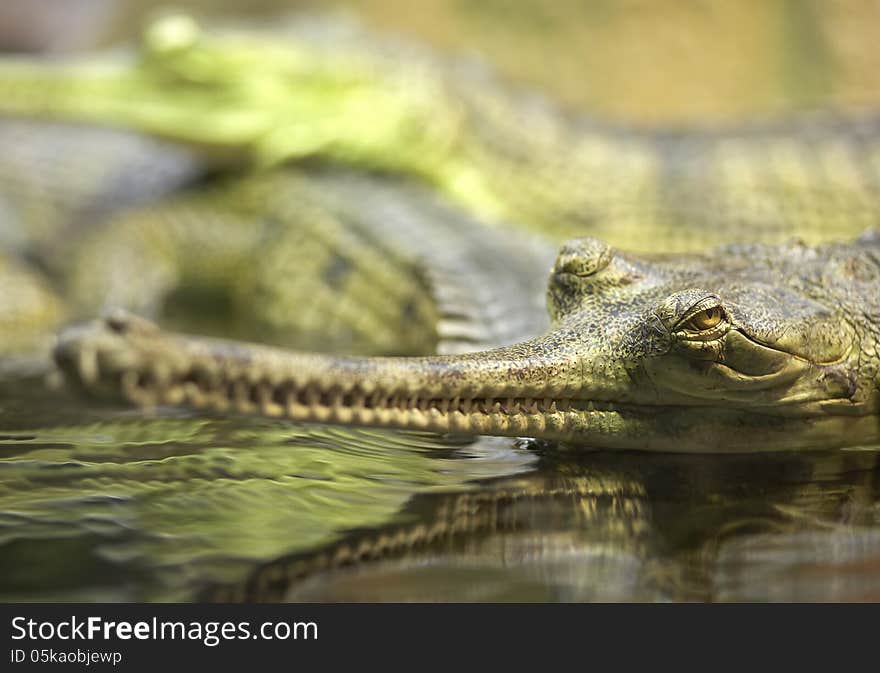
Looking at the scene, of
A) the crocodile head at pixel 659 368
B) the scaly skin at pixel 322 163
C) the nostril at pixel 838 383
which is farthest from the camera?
the scaly skin at pixel 322 163

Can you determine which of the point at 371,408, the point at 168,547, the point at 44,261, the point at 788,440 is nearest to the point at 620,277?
the point at 788,440

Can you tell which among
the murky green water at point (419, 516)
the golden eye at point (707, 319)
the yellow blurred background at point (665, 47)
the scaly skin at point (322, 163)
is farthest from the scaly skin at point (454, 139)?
the golden eye at point (707, 319)

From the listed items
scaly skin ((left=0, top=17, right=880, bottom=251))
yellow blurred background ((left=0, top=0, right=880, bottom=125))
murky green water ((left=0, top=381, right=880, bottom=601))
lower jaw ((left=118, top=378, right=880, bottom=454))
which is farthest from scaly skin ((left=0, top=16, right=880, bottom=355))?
lower jaw ((left=118, top=378, right=880, bottom=454))

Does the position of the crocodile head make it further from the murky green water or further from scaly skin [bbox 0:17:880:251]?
scaly skin [bbox 0:17:880:251]

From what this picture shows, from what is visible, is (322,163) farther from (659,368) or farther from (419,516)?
(419,516)

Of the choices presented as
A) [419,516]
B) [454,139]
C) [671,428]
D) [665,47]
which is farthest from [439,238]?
[665,47]

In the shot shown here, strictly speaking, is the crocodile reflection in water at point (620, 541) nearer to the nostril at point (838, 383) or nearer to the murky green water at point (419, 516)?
the murky green water at point (419, 516)

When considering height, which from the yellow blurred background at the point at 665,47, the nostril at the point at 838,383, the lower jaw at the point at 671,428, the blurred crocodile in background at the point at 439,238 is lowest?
the lower jaw at the point at 671,428
